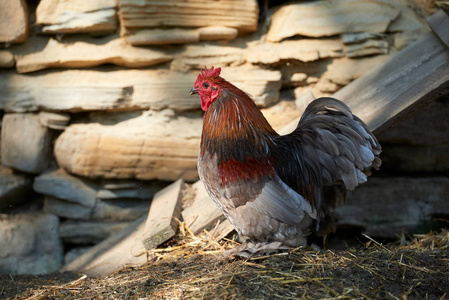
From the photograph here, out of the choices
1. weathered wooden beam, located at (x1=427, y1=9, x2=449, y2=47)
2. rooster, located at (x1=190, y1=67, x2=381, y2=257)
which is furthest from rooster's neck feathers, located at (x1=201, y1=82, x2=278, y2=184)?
weathered wooden beam, located at (x1=427, y1=9, x2=449, y2=47)

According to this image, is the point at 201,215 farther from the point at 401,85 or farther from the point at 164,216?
the point at 401,85

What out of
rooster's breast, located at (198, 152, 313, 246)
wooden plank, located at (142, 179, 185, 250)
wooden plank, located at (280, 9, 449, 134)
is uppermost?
wooden plank, located at (280, 9, 449, 134)

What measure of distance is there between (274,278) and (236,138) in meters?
0.99

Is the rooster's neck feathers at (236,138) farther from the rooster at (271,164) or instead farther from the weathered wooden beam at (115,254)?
the weathered wooden beam at (115,254)

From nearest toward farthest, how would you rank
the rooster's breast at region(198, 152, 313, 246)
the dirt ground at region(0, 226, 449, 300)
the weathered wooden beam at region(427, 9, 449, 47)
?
the dirt ground at region(0, 226, 449, 300) → the rooster's breast at region(198, 152, 313, 246) → the weathered wooden beam at region(427, 9, 449, 47)

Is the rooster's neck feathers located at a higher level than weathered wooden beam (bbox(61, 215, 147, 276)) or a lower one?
higher

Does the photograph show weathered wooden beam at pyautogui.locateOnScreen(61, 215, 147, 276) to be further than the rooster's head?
Yes

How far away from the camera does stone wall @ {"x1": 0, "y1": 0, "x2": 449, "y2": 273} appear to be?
14.5 feet

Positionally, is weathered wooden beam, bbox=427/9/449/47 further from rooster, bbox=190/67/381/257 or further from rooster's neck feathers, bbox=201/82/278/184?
rooster's neck feathers, bbox=201/82/278/184

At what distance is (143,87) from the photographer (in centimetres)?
454

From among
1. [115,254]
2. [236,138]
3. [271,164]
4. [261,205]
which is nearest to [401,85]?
[271,164]

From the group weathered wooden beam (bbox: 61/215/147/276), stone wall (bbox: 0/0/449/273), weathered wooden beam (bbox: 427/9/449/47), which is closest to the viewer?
weathered wooden beam (bbox: 61/215/147/276)

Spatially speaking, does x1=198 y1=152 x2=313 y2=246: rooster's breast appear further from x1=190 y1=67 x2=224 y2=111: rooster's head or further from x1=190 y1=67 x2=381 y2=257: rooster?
x1=190 y1=67 x2=224 y2=111: rooster's head

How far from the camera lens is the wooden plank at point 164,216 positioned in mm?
3664
